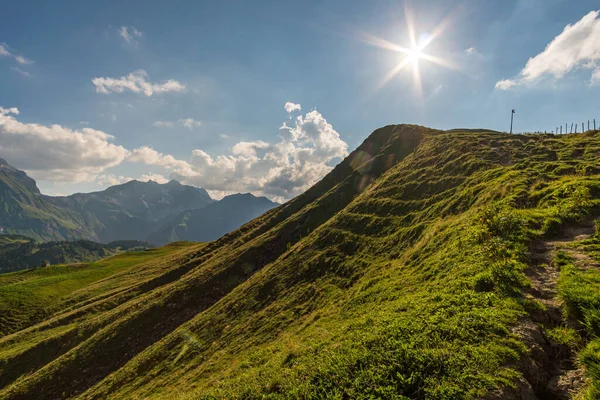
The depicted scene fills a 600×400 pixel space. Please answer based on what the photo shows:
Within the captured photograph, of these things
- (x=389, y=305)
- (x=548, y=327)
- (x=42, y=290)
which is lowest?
(x=42, y=290)

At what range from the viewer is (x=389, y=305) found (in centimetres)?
1964

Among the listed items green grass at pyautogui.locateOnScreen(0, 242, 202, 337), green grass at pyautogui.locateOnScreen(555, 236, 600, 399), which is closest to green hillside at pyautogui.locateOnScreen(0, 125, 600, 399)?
green grass at pyautogui.locateOnScreen(555, 236, 600, 399)

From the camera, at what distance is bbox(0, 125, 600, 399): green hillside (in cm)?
1095

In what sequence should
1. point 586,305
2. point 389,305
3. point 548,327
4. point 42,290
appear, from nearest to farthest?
1. point 586,305
2. point 548,327
3. point 389,305
4. point 42,290

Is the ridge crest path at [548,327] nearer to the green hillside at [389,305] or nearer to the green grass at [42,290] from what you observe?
the green hillside at [389,305]

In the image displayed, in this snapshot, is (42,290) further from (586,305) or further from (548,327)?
(586,305)

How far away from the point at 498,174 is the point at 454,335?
31856mm

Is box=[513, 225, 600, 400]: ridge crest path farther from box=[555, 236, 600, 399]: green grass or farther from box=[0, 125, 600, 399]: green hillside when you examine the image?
box=[555, 236, 600, 399]: green grass

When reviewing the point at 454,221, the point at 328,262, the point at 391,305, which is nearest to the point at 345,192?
the point at 328,262

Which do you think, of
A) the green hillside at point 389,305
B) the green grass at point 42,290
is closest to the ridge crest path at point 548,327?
the green hillside at point 389,305

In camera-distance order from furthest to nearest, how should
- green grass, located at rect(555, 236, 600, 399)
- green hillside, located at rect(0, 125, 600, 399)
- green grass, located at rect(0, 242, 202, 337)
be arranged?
1. green grass, located at rect(0, 242, 202, 337)
2. green hillside, located at rect(0, 125, 600, 399)
3. green grass, located at rect(555, 236, 600, 399)

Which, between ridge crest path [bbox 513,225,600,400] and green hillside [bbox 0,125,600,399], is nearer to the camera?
ridge crest path [bbox 513,225,600,400]

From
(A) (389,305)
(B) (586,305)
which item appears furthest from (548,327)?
(A) (389,305)

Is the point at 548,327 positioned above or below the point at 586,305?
below
